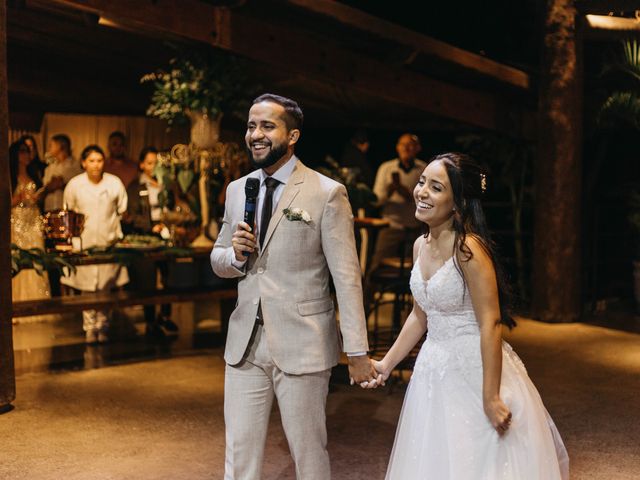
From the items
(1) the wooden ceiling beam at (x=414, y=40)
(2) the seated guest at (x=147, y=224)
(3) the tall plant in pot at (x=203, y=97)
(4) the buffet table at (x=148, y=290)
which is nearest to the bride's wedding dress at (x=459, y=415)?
(4) the buffet table at (x=148, y=290)

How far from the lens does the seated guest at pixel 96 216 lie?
8289mm

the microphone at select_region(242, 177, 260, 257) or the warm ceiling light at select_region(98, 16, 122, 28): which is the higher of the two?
the warm ceiling light at select_region(98, 16, 122, 28)

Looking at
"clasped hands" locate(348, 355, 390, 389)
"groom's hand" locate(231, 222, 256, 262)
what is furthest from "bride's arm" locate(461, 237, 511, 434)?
"groom's hand" locate(231, 222, 256, 262)

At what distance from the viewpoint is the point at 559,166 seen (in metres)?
9.20

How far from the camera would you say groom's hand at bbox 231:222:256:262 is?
124 inches

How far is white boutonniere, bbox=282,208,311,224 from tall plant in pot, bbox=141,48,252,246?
5170mm

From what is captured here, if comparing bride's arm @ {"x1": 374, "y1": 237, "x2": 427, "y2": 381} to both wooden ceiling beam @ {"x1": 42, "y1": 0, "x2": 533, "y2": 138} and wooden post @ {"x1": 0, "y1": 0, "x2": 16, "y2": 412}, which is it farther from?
wooden ceiling beam @ {"x1": 42, "y1": 0, "x2": 533, "y2": 138}

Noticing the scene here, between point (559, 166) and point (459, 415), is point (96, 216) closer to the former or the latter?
point (559, 166)

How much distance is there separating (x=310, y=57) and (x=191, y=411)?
3.90 m

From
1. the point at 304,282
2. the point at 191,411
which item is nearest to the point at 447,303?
the point at 304,282

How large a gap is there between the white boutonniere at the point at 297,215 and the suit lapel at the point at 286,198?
42 millimetres

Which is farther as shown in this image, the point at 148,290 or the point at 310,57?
the point at 310,57

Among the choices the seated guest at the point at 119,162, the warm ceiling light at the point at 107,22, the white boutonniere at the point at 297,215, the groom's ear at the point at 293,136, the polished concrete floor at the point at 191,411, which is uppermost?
the warm ceiling light at the point at 107,22

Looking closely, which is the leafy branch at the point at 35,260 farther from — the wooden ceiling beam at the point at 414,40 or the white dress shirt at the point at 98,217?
the wooden ceiling beam at the point at 414,40
